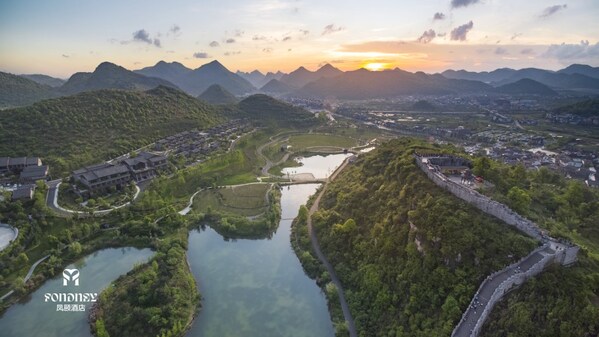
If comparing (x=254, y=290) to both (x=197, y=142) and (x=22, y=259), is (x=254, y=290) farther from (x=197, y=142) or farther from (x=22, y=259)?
(x=197, y=142)

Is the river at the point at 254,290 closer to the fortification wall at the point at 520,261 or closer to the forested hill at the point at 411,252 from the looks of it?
the forested hill at the point at 411,252

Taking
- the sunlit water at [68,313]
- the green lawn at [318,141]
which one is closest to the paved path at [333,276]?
the sunlit water at [68,313]

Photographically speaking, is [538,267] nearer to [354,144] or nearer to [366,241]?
[366,241]

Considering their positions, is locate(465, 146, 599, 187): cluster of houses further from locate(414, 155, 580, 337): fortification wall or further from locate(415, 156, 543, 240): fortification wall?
locate(414, 155, 580, 337): fortification wall

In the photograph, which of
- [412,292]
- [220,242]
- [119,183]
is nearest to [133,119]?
[119,183]

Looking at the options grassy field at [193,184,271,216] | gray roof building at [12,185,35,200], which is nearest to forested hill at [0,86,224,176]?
gray roof building at [12,185,35,200]
